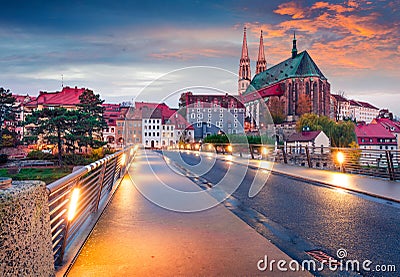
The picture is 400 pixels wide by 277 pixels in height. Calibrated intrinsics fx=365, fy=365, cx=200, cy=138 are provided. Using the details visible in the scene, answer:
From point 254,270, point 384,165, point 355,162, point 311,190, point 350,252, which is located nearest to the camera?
point 254,270

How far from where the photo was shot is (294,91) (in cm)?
11750

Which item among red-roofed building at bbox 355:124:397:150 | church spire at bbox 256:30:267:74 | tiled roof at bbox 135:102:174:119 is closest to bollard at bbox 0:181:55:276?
tiled roof at bbox 135:102:174:119

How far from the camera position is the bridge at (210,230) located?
4570 millimetres

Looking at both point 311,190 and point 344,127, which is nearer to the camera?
point 311,190

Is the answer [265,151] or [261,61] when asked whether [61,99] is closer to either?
[265,151]

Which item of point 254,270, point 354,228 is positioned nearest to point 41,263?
point 254,270

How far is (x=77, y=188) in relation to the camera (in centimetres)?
507

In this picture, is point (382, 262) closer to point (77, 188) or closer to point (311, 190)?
point (77, 188)

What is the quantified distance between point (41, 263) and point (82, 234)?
283cm

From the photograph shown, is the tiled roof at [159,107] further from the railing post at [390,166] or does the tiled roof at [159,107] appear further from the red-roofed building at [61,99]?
the railing post at [390,166]

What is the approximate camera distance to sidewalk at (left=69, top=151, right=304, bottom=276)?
4465 mm

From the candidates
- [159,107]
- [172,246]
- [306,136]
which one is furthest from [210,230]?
[159,107]

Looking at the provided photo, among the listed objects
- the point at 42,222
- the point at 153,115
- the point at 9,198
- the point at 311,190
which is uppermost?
the point at 153,115

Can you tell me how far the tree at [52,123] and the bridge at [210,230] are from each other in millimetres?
39589
